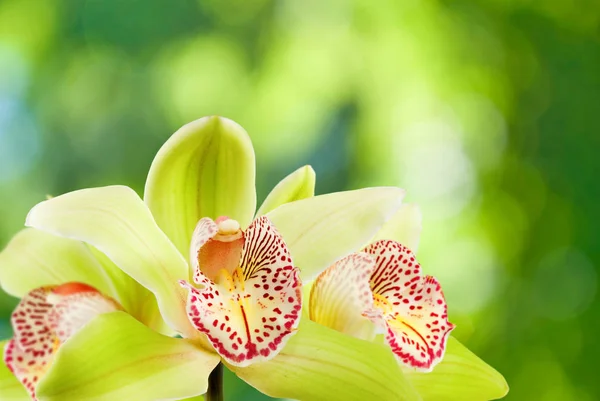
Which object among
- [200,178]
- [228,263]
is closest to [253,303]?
[228,263]

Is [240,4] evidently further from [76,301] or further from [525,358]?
[76,301]

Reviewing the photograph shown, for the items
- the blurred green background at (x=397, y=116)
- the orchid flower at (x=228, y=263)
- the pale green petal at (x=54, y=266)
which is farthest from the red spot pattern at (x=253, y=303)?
the blurred green background at (x=397, y=116)


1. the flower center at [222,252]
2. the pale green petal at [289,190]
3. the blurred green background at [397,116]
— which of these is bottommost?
the blurred green background at [397,116]

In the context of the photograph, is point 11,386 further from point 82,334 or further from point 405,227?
point 405,227

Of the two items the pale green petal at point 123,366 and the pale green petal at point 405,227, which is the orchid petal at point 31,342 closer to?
the pale green petal at point 123,366

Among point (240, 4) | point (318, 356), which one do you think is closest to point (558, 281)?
point (240, 4)

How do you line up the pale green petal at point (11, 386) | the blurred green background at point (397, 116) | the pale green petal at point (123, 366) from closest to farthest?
1. the pale green petal at point (123, 366)
2. the pale green petal at point (11, 386)
3. the blurred green background at point (397, 116)
